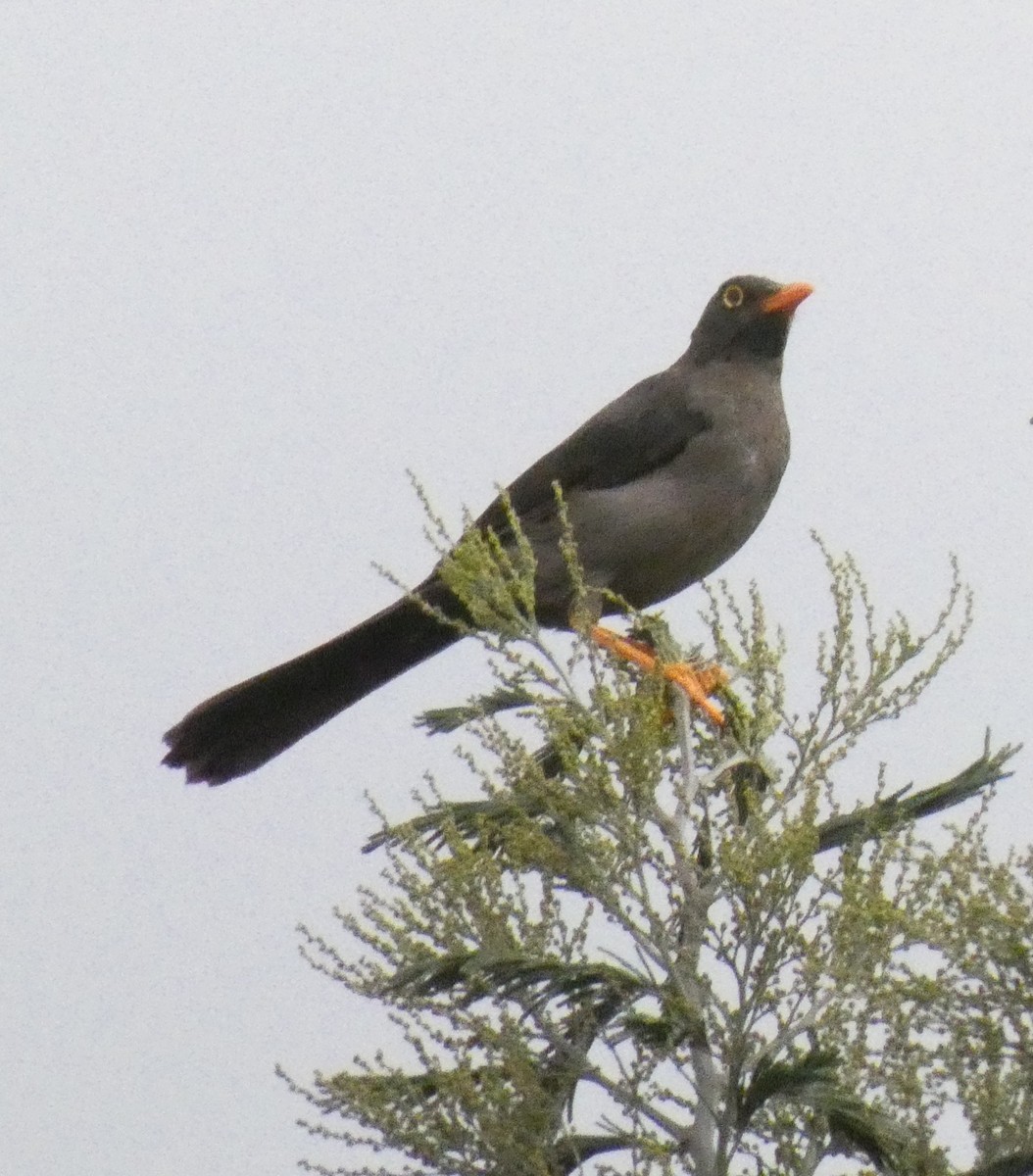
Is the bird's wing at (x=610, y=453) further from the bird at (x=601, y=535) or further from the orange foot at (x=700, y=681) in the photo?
the orange foot at (x=700, y=681)

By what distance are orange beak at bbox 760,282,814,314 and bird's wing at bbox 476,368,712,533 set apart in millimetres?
635

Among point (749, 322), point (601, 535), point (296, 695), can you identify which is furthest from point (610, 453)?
point (296, 695)

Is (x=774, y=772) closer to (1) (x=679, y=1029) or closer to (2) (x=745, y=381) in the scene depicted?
(1) (x=679, y=1029)

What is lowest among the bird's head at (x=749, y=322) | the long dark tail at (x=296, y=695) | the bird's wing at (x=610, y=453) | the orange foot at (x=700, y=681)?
the orange foot at (x=700, y=681)

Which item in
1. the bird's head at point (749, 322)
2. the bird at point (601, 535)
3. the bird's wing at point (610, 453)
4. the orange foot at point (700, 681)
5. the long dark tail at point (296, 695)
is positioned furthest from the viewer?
the bird's head at point (749, 322)

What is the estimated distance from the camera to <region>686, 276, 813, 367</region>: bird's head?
25.4 feet

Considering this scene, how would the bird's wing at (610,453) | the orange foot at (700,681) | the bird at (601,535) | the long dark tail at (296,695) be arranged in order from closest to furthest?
1. the orange foot at (700,681)
2. the long dark tail at (296,695)
3. the bird at (601,535)
4. the bird's wing at (610,453)

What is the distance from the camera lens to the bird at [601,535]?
6.65 meters

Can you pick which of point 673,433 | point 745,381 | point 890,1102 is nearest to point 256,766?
point 673,433

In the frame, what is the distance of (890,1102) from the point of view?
4.41m

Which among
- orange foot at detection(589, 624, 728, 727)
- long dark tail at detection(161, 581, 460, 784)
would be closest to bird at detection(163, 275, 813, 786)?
long dark tail at detection(161, 581, 460, 784)

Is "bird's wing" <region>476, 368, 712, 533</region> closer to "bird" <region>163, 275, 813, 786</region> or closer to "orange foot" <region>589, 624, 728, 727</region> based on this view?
"bird" <region>163, 275, 813, 786</region>

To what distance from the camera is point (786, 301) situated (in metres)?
7.81

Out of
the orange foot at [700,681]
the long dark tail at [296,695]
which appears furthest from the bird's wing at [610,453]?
the orange foot at [700,681]
